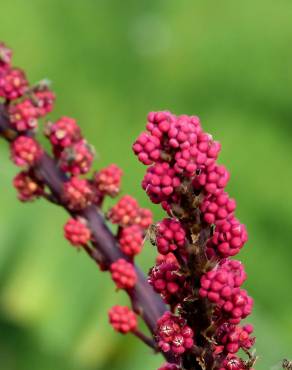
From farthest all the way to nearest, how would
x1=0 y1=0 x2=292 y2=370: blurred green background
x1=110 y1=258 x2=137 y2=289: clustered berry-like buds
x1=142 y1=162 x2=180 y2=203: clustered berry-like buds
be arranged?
1. x1=0 y1=0 x2=292 y2=370: blurred green background
2. x1=110 y1=258 x2=137 y2=289: clustered berry-like buds
3. x1=142 y1=162 x2=180 y2=203: clustered berry-like buds

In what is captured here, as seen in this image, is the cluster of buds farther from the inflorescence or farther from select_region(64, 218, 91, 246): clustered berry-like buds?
select_region(64, 218, 91, 246): clustered berry-like buds

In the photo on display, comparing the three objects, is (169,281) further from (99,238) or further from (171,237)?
(99,238)

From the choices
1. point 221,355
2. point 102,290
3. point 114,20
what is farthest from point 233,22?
point 221,355

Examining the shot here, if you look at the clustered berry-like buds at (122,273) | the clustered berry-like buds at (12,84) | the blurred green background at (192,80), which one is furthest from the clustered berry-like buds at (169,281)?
the blurred green background at (192,80)

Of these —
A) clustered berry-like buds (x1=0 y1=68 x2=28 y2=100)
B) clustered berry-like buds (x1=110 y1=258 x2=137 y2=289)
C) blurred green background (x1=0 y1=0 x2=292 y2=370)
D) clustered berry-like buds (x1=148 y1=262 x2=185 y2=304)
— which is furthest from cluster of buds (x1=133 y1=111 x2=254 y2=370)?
blurred green background (x1=0 y1=0 x2=292 y2=370)

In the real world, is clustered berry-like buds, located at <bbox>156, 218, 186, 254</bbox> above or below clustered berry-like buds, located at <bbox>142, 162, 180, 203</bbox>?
below

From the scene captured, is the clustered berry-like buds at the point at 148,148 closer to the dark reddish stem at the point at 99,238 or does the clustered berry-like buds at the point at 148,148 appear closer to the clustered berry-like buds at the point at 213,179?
the clustered berry-like buds at the point at 213,179
